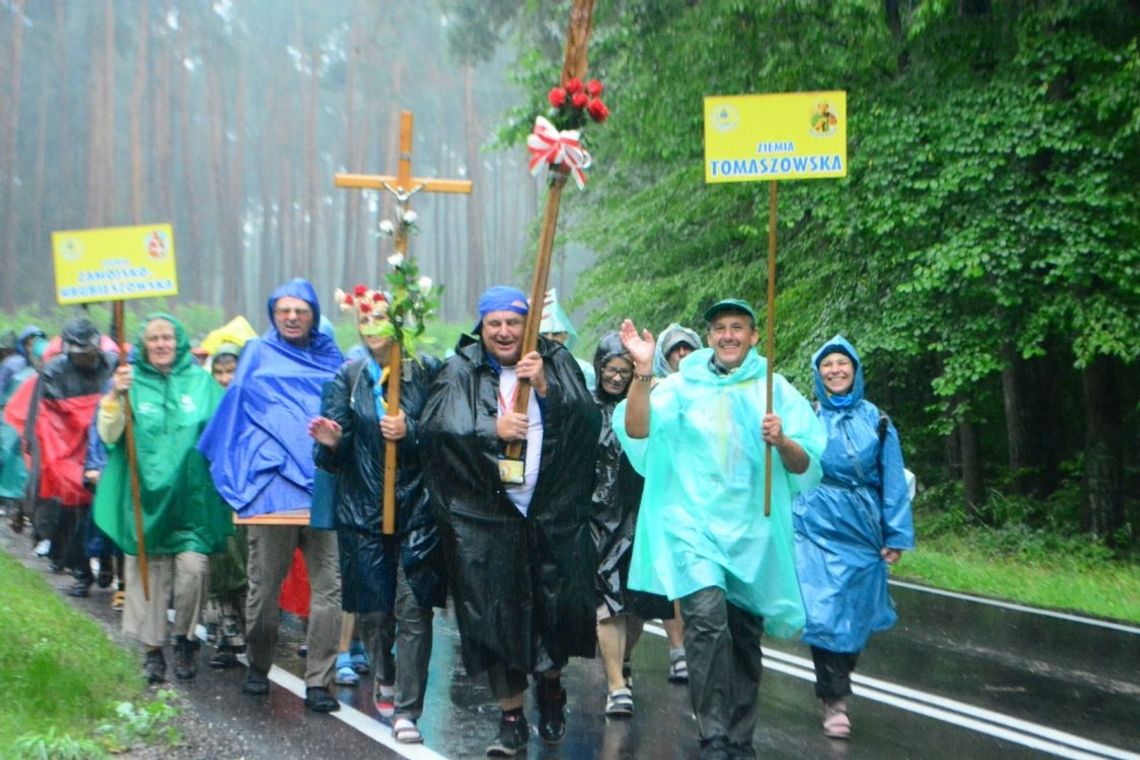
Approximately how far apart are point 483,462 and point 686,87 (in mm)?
11410

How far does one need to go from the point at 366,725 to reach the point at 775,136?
3.44 m

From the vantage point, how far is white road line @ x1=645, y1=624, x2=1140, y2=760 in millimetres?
7043

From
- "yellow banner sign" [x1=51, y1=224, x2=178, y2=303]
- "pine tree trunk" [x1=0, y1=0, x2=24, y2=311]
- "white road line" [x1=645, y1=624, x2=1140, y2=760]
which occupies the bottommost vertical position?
"white road line" [x1=645, y1=624, x2=1140, y2=760]

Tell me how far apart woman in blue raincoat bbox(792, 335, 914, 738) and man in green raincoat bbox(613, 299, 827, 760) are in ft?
2.99

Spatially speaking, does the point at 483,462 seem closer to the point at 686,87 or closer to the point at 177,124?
the point at 686,87

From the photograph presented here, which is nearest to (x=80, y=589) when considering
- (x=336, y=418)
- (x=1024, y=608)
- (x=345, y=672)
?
(x=345, y=672)

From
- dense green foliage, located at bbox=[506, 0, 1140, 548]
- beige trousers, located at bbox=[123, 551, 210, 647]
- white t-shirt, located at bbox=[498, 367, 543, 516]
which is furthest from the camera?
dense green foliage, located at bbox=[506, 0, 1140, 548]

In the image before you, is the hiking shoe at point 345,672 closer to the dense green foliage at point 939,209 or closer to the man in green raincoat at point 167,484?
the man in green raincoat at point 167,484

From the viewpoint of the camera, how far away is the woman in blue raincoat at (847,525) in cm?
751

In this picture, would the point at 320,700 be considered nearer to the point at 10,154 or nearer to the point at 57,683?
the point at 57,683

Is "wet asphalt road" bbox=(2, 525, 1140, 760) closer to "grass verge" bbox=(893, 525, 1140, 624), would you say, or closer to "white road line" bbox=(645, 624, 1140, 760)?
"white road line" bbox=(645, 624, 1140, 760)

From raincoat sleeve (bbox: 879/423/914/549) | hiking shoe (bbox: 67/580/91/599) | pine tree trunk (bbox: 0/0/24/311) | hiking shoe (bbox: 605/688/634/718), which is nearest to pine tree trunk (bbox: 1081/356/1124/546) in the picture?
raincoat sleeve (bbox: 879/423/914/549)

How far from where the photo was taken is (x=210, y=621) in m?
10.3

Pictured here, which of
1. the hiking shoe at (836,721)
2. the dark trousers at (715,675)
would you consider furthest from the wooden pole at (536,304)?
the hiking shoe at (836,721)
